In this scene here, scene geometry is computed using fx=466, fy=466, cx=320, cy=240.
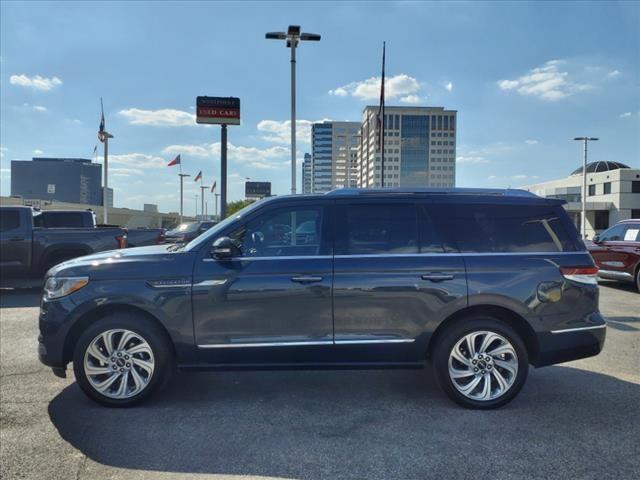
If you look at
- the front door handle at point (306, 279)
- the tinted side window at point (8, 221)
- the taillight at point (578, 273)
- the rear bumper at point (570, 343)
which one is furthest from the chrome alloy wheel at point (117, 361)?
the tinted side window at point (8, 221)

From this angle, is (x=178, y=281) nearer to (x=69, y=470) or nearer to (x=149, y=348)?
(x=149, y=348)

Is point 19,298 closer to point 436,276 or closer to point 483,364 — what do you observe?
point 436,276

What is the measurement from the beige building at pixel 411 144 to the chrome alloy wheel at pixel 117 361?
94.5 feet

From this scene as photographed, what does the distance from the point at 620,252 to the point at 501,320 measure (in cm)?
896

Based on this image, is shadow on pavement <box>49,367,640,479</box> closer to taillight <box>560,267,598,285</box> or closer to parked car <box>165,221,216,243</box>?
taillight <box>560,267,598,285</box>

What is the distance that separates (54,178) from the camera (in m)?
102

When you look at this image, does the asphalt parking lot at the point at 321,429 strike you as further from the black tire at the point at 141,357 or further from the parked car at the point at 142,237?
the parked car at the point at 142,237

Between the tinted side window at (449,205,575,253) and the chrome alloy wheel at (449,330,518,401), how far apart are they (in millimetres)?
796

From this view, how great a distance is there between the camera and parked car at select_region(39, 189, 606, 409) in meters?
4.00

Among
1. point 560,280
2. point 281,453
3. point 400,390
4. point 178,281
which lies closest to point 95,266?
point 178,281

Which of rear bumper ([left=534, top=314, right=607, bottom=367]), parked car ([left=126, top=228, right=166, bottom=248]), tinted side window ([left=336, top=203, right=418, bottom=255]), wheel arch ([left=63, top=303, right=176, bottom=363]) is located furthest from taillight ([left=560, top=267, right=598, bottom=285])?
parked car ([left=126, top=228, right=166, bottom=248])


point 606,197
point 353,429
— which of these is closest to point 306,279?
point 353,429

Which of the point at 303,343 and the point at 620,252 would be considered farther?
the point at 620,252

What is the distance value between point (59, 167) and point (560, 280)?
115276 mm
